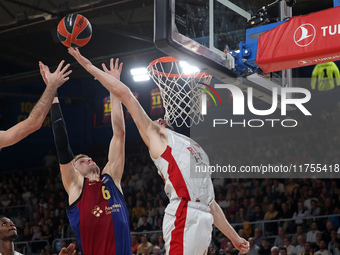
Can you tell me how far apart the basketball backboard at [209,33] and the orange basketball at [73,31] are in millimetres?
1137

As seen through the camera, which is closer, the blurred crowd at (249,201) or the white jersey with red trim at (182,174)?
the white jersey with red trim at (182,174)

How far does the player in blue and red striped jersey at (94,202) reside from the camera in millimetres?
4895

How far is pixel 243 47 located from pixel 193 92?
0.87 m

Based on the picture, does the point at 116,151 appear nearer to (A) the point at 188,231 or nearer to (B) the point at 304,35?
(A) the point at 188,231

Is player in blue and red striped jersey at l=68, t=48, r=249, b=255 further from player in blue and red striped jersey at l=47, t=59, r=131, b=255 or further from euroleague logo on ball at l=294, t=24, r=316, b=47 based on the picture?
euroleague logo on ball at l=294, t=24, r=316, b=47

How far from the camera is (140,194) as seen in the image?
1460 centimetres

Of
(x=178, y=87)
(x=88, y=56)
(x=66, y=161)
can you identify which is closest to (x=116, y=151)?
(x=66, y=161)

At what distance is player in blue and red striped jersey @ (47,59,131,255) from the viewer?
4.89m

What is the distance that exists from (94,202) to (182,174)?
1113mm

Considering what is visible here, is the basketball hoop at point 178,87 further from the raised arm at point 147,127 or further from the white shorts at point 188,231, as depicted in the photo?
the white shorts at point 188,231

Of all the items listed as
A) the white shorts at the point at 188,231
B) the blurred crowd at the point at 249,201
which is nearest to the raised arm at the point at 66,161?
the white shorts at the point at 188,231

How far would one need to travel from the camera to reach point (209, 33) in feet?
18.4

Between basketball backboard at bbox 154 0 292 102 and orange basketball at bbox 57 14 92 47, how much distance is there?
1.14 meters

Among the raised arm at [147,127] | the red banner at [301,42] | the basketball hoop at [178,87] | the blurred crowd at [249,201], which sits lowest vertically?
the blurred crowd at [249,201]
